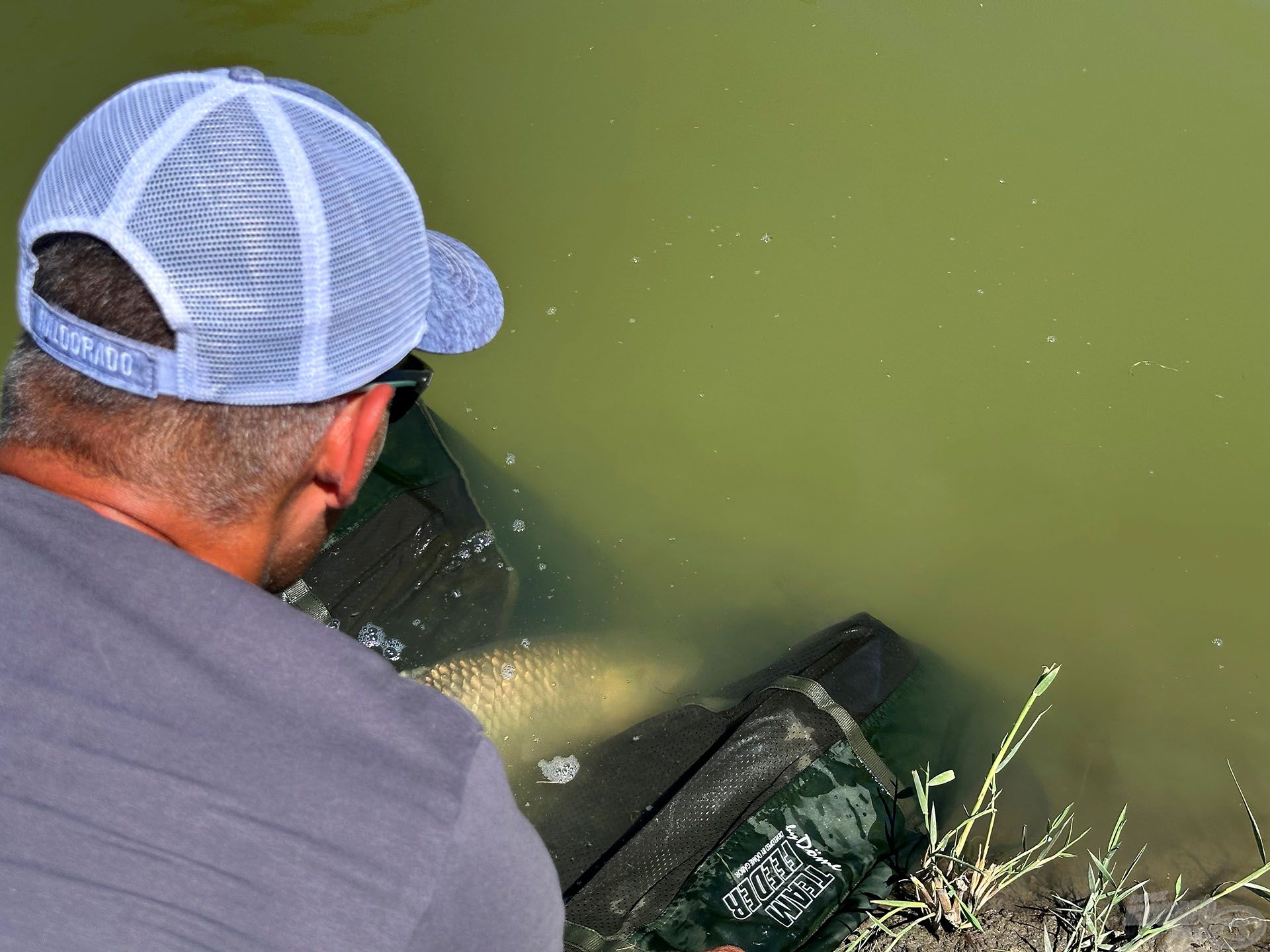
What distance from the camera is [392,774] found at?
997 millimetres

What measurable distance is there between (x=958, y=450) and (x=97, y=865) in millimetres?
2733

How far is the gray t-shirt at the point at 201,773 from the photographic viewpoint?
92 centimetres

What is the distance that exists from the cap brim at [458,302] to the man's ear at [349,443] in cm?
15

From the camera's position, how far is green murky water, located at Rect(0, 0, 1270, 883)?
9.62ft

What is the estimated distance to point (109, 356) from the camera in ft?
3.47

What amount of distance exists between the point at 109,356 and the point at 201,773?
0.45 m

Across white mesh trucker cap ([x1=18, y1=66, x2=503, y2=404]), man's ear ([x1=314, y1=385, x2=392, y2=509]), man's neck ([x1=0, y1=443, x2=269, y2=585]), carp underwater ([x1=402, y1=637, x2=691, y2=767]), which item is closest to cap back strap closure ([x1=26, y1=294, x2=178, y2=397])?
white mesh trucker cap ([x1=18, y1=66, x2=503, y2=404])

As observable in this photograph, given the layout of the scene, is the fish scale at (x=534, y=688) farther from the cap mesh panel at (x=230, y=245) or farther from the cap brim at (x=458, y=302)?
the cap mesh panel at (x=230, y=245)

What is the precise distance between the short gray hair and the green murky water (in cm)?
168

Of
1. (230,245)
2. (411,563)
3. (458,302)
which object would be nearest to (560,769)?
(411,563)

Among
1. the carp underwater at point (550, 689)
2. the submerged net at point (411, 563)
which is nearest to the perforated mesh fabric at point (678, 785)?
the carp underwater at point (550, 689)

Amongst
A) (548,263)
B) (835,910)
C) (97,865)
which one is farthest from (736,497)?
(97,865)

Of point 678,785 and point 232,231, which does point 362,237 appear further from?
point 678,785

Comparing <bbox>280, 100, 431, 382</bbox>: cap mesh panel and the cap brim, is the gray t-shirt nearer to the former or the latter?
<bbox>280, 100, 431, 382</bbox>: cap mesh panel
